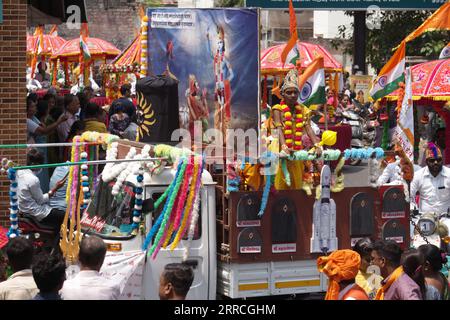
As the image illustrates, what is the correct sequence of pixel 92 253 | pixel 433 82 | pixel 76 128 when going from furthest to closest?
pixel 433 82
pixel 76 128
pixel 92 253

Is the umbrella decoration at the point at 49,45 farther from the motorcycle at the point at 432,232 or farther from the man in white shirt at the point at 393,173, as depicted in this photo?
the motorcycle at the point at 432,232

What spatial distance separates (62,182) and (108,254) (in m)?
2.43

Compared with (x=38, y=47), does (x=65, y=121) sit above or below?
below

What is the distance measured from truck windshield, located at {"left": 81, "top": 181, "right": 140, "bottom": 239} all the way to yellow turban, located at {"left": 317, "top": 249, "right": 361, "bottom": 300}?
7.03ft

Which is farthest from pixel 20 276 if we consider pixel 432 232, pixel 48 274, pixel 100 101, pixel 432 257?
pixel 100 101

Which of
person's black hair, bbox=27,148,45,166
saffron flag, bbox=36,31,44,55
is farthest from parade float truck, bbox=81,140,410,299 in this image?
saffron flag, bbox=36,31,44,55

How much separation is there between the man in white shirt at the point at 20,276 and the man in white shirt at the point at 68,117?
7.40 meters

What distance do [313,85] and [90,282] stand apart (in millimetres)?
7493

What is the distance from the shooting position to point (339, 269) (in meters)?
6.79

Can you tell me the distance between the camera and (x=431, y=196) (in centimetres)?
1203

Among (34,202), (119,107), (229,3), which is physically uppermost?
(229,3)

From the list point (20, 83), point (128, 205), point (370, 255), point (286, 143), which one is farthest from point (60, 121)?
point (370, 255)

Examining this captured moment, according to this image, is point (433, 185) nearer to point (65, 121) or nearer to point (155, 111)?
point (155, 111)

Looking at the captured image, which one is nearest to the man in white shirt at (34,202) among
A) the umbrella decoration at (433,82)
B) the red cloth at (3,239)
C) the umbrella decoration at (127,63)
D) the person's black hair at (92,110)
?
the red cloth at (3,239)
